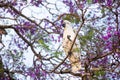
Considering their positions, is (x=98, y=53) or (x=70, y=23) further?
(x=70, y=23)

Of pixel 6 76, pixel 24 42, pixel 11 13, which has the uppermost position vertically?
pixel 11 13

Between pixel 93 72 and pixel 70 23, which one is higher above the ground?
pixel 70 23

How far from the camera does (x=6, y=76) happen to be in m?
6.45

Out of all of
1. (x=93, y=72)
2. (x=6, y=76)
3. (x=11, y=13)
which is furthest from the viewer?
(x=11, y=13)

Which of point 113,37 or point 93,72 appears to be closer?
point 93,72

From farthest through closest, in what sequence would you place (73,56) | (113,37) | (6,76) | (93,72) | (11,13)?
(11,13) → (6,76) → (113,37) → (73,56) → (93,72)

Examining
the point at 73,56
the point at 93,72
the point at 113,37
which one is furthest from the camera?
the point at 113,37

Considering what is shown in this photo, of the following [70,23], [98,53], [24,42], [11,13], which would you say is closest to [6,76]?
[24,42]

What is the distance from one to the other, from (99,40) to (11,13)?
7.59 feet

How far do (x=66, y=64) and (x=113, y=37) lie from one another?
27.9 inches

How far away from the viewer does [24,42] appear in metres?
6.63

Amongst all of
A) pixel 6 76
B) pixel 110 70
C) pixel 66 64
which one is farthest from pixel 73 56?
pixel 6 76

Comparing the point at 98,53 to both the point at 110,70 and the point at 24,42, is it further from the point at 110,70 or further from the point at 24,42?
the point at 24,42

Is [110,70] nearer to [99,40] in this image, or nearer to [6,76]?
[99,40]
